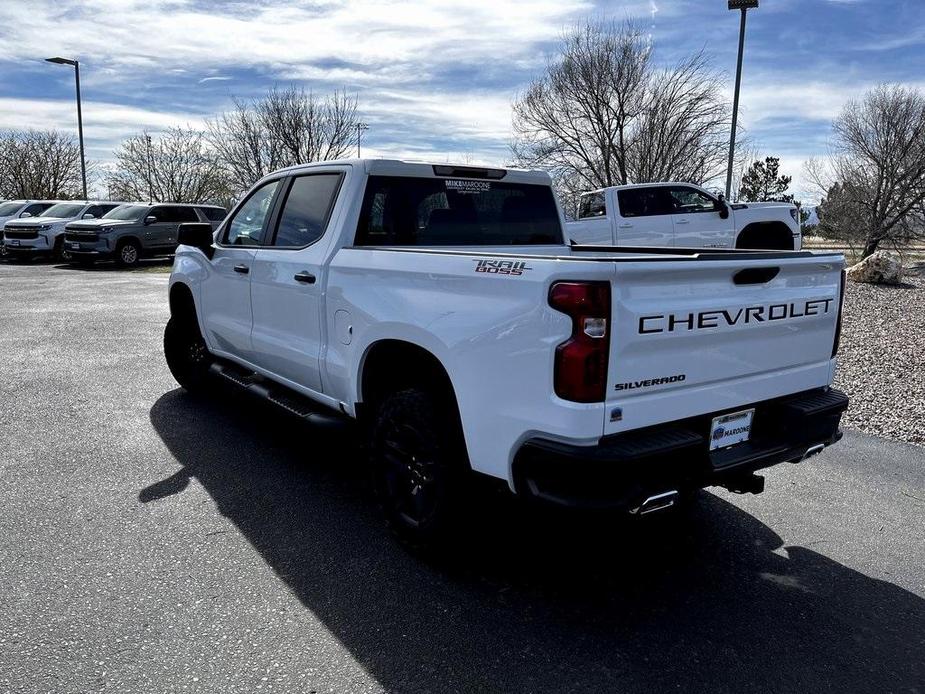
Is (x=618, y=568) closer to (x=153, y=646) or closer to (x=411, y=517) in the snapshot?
(x=411, y=517)

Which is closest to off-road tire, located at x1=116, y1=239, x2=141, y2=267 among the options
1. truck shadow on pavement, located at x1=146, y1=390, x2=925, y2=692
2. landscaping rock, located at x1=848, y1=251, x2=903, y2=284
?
truck shadow on pavement, located at x1=146, y1=390, x2=925, y2=692

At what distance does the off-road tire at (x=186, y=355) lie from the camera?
20.3 ft

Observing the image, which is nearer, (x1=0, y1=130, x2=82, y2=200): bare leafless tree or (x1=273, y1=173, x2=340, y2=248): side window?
(x1=273, y1=173, x2=340, y2=248): side window

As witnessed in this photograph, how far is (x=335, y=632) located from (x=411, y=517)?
0.73 m

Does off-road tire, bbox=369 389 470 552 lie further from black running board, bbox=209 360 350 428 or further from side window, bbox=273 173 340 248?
side window, bbox=273 173 340 248

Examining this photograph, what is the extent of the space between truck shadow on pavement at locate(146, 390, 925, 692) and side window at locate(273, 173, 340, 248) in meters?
1.51

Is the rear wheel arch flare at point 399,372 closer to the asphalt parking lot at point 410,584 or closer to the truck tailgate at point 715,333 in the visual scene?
the asphalt parking lot at point 410,584

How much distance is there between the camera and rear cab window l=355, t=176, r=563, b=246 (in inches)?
161

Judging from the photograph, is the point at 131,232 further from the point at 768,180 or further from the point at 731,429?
the point at 768,180

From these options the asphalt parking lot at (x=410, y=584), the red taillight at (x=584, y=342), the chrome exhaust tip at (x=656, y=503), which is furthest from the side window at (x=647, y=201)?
the red taillight at (x=584, y=342)

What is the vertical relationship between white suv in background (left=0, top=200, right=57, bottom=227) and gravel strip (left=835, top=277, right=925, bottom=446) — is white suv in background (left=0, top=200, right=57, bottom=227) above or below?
above

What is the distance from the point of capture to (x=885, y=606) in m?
3.03

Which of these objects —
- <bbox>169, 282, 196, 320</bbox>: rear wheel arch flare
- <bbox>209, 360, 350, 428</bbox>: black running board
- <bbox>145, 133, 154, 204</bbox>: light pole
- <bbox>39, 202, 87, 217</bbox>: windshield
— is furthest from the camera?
<bbox>145, 133, 154, 204</bbox>: light pole

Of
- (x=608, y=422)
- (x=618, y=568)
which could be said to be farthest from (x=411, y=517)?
(x=608, y=422)
